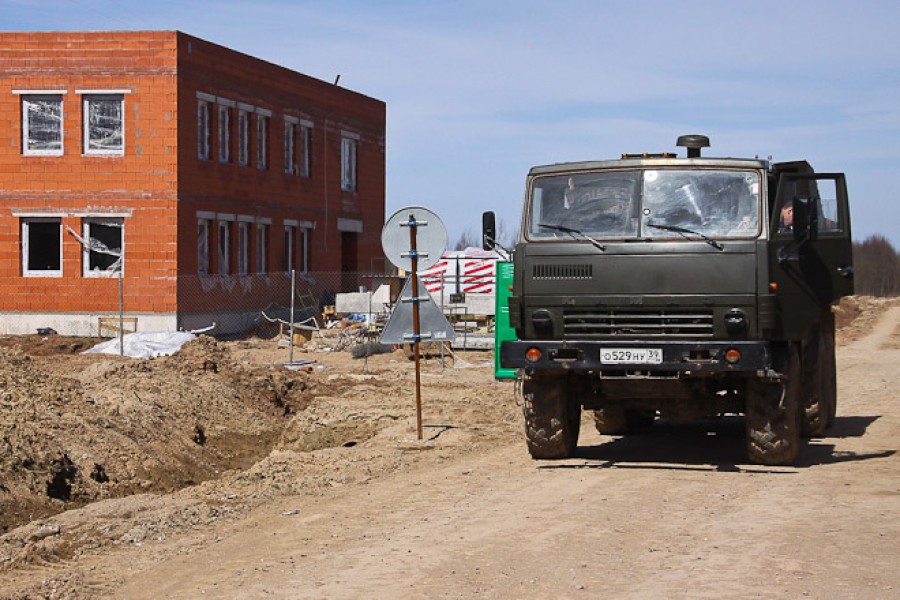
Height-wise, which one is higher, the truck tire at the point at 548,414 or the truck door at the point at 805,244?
the truck door at the point at 805,244

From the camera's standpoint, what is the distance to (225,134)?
36719mm

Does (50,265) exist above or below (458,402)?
above

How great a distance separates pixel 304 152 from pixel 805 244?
30658 millimetres

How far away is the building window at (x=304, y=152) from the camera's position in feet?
136

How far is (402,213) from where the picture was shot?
14.6m

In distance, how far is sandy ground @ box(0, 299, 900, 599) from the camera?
8078mm

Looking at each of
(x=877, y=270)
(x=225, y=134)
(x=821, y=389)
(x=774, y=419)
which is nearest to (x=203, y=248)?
(x=225, y=134)

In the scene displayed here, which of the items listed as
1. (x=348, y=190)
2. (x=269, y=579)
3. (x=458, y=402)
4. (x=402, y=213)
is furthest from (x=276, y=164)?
(x=269, y=579)

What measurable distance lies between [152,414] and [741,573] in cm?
1008

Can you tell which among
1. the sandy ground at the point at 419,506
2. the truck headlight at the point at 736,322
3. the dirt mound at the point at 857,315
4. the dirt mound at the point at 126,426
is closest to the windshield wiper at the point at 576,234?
the truck headlight at the point at 736,322

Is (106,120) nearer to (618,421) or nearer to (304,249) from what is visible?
(304,249)

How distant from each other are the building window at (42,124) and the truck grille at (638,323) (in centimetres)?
2457

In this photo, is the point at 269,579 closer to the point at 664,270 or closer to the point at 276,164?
the point at 664,270

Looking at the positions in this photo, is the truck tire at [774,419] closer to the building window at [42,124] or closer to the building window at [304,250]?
the building window at [42,124]
